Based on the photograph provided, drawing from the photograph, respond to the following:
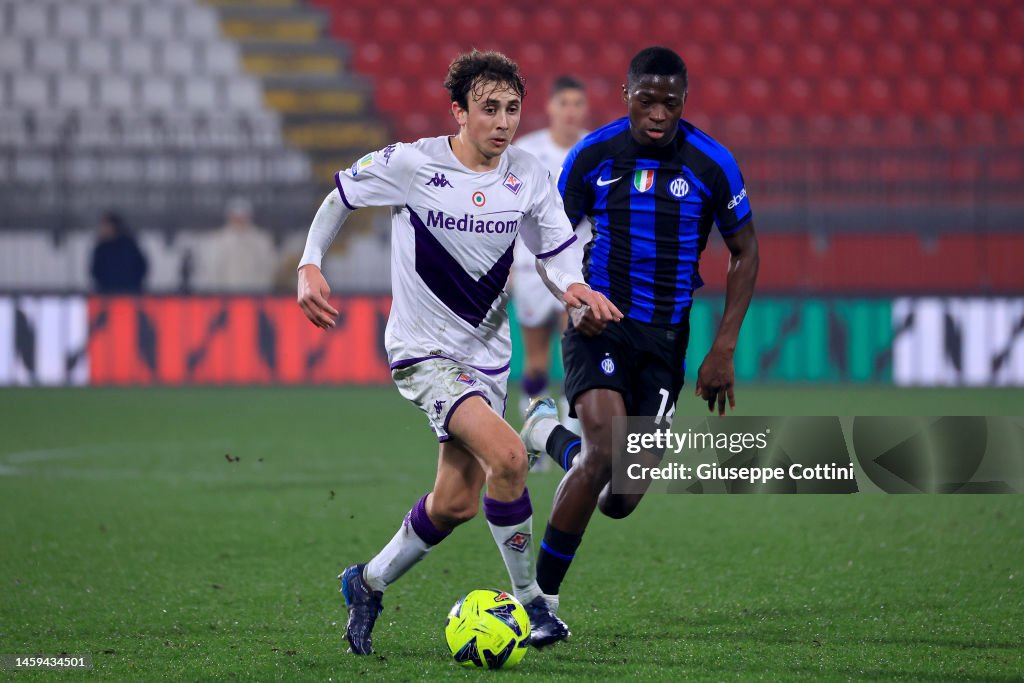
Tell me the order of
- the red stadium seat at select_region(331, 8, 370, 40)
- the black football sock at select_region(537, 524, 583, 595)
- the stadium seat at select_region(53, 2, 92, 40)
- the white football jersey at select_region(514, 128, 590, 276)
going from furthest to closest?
the red stadium seat at select_region(331, 8, 370, 40) < the stadium seat at select_region(53, 2, 92, 40) < the white football jersey at select_region(514, 128, 590, 276) < the black football sock at select_region(537, 524, 583, 595)

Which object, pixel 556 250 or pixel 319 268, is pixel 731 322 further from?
pixel 319 268

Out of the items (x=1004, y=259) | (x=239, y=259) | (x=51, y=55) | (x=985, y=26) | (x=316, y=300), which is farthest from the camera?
(x=985, y=26)

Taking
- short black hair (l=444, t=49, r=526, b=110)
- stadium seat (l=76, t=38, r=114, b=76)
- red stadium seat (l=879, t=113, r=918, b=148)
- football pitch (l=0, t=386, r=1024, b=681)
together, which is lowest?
football pitch (l=0, t=386, r=1024, b=681)

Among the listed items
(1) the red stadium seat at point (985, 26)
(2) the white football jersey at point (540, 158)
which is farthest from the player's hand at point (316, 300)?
(1) the red stadium seat at point (985, 26)

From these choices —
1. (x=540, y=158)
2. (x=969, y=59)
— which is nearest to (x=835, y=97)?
(x=969, y=59)

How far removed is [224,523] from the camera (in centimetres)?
722

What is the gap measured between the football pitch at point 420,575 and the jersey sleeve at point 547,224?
1321 millimetres

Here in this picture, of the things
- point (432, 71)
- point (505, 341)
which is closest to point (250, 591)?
point (505, 341)

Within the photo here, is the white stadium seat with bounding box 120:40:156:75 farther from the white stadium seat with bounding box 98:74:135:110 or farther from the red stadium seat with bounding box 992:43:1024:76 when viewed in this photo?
the red stadium seat with bounding box 992:43:1024:76

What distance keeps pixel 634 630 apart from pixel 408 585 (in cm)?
121

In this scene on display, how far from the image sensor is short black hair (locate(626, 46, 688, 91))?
16.1 ft

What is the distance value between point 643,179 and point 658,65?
0.42 m

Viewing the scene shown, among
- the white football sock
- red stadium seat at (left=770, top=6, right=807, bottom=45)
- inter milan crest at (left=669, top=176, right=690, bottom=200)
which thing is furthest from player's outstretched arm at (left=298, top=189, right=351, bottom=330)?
red stadium seat at (left=770, top=6, right=807, bottom=45)

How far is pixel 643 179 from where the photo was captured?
16.7 ft
